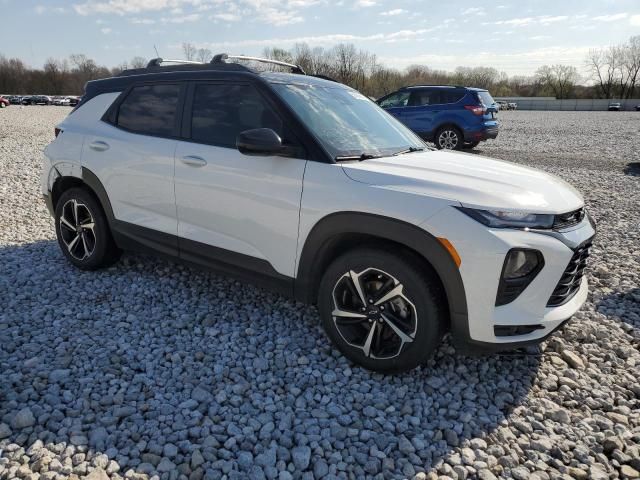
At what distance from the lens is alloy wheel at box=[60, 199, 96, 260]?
4.30 meters

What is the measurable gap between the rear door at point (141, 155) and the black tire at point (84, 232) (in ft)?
0.97

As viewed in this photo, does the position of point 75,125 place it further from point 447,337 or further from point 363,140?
point 447,337

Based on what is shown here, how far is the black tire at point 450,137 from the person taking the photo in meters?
12.4

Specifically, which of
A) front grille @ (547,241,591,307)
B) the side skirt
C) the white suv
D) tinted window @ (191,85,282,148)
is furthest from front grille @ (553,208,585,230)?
tinted window @ (191,85,282,148)

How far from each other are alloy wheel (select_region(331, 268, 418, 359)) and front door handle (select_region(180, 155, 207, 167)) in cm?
135

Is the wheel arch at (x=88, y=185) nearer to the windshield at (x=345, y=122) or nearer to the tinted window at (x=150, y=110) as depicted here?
the tinted window at (x=150, y=110)

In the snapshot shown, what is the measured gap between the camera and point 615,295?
4.14 metres

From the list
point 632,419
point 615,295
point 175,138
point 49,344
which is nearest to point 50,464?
point 49,344

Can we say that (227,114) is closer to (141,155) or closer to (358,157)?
(141,155)

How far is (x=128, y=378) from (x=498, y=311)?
2.19m

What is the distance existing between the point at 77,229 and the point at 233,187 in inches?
80.4

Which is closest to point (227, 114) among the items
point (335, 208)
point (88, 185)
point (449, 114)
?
point (335, 208)

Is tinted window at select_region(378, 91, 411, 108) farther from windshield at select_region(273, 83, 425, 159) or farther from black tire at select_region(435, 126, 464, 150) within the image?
windshield at select_region(273, 83, 425, 159)

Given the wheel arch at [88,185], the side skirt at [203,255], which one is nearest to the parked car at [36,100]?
the wheel arch at [88,185]
